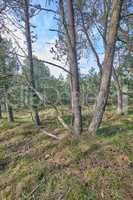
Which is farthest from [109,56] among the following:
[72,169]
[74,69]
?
[72,169]

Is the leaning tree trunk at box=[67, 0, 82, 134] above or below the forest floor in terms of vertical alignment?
above

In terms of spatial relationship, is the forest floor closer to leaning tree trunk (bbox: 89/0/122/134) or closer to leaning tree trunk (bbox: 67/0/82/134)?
leaning tree trunk (bbox: 67/0/82/134)

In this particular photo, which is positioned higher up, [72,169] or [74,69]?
[74,69]

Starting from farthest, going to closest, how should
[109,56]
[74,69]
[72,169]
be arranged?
[74,69] < [109,56] < [72,169]

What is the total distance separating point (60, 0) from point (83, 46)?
5028 mm

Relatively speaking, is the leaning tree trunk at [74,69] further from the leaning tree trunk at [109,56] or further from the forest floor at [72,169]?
the leaning tree trunk at [109,56]

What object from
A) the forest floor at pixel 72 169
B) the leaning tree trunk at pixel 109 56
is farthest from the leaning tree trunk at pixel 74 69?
the leaning tree trunk at pixel 109 56

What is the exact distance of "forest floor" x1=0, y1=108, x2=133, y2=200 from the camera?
13.9 feet

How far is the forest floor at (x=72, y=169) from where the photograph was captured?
4.22m

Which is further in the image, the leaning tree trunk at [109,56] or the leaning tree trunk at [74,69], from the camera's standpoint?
the leaning tree trunk at [74,69]

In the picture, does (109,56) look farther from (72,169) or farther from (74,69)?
(72,169)

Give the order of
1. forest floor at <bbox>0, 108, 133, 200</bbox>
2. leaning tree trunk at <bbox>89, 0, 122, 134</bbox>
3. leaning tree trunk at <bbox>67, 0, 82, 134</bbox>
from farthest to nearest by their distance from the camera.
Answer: leaning tree trunk at <bbox>67, 0, 82, 134</bbox> → leaning tree trunk at <bbox>89, 0, 122, 134</bbox> → forest floor at <bbox>0, 108, 133, 200</bbox>

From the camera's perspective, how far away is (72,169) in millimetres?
4965

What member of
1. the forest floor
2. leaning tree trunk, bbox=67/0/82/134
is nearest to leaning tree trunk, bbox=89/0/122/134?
leaning tree trunk, bbox=67/0/82/134
